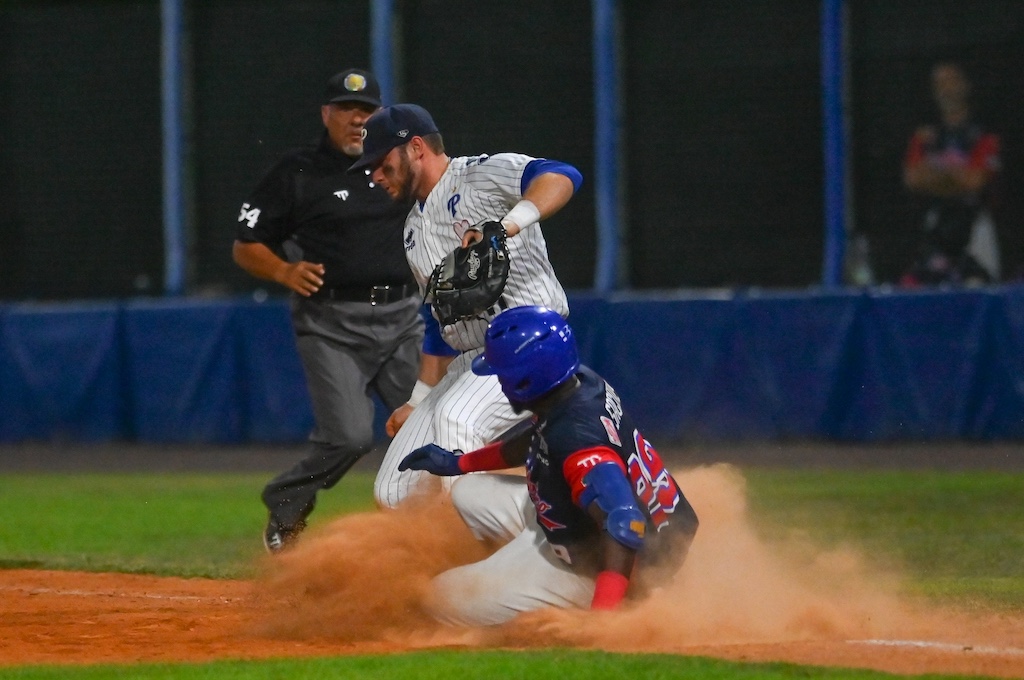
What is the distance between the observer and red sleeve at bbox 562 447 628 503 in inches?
206

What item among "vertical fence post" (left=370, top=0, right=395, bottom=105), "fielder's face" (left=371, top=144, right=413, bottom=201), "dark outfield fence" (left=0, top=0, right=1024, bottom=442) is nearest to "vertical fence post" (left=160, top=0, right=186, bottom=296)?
"dark outfield fence" (left=0, top=0, right=1024, bottom=442)

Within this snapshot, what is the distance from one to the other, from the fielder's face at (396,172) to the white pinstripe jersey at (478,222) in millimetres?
156

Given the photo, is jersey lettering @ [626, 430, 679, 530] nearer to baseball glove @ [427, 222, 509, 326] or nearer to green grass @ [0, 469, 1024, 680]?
green grass @ [0, 469, 1024, 680]

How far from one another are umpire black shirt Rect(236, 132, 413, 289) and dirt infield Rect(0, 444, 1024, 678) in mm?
1847

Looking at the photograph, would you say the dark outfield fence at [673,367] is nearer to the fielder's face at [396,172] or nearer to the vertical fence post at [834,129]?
the vertical fence post at [834,129]

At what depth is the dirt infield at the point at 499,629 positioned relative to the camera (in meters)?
5.33

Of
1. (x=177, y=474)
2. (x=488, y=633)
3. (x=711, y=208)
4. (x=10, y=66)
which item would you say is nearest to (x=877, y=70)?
(x=711, y=208)

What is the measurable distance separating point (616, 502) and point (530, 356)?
606 mm

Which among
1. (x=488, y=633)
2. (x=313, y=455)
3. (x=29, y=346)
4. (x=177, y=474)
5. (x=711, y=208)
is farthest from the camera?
(x=711, y=208)

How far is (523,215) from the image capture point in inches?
232

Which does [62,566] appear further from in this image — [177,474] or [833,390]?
[833,390]

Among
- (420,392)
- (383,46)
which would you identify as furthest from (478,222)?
(383,46)

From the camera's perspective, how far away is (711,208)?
17.0m

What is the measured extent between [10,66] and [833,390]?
1131cm
